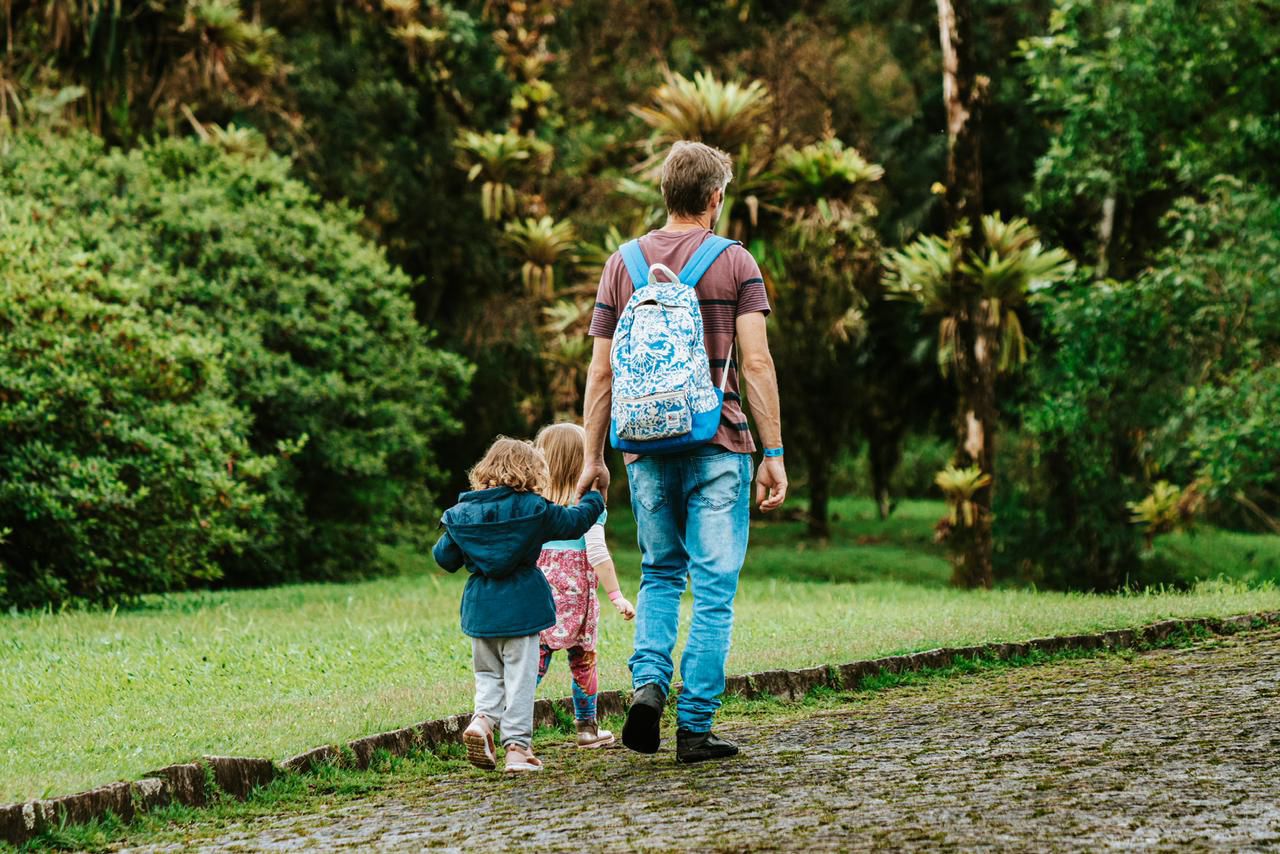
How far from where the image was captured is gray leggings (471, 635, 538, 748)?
632 cm

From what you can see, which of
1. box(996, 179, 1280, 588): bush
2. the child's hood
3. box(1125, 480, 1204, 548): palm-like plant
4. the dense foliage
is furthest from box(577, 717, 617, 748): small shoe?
box(1125, 480, 1204, 548): palm-like plant

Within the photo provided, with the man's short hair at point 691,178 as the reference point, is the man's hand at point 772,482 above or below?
below

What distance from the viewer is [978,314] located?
17516 millimetres

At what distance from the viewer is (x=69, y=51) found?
60.6ft

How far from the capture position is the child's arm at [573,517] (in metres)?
6.24

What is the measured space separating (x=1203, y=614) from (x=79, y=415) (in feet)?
31.7

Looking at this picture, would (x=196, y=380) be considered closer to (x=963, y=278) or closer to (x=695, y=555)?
(x=963, y=278)

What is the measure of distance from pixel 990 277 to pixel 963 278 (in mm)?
436

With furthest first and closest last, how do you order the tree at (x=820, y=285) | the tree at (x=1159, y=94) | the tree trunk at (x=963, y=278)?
1. the tree at (x=820, y=285)
2. the tree at (x=1159, y=94)
3. the tree trunk at (x=963, y=278)

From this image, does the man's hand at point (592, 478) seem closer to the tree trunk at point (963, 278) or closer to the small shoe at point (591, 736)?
the small shoe at point (591, 736)

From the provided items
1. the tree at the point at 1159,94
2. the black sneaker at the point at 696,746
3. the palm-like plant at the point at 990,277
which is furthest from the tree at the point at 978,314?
the black sneaker at the point at 696,746

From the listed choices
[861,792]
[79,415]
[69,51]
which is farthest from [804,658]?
[69,51]

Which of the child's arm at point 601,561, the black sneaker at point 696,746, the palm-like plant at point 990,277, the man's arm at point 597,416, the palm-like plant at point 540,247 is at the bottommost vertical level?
the black sneaker at point 696,746

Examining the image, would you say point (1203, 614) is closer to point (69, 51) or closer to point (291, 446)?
point (291, 446)
